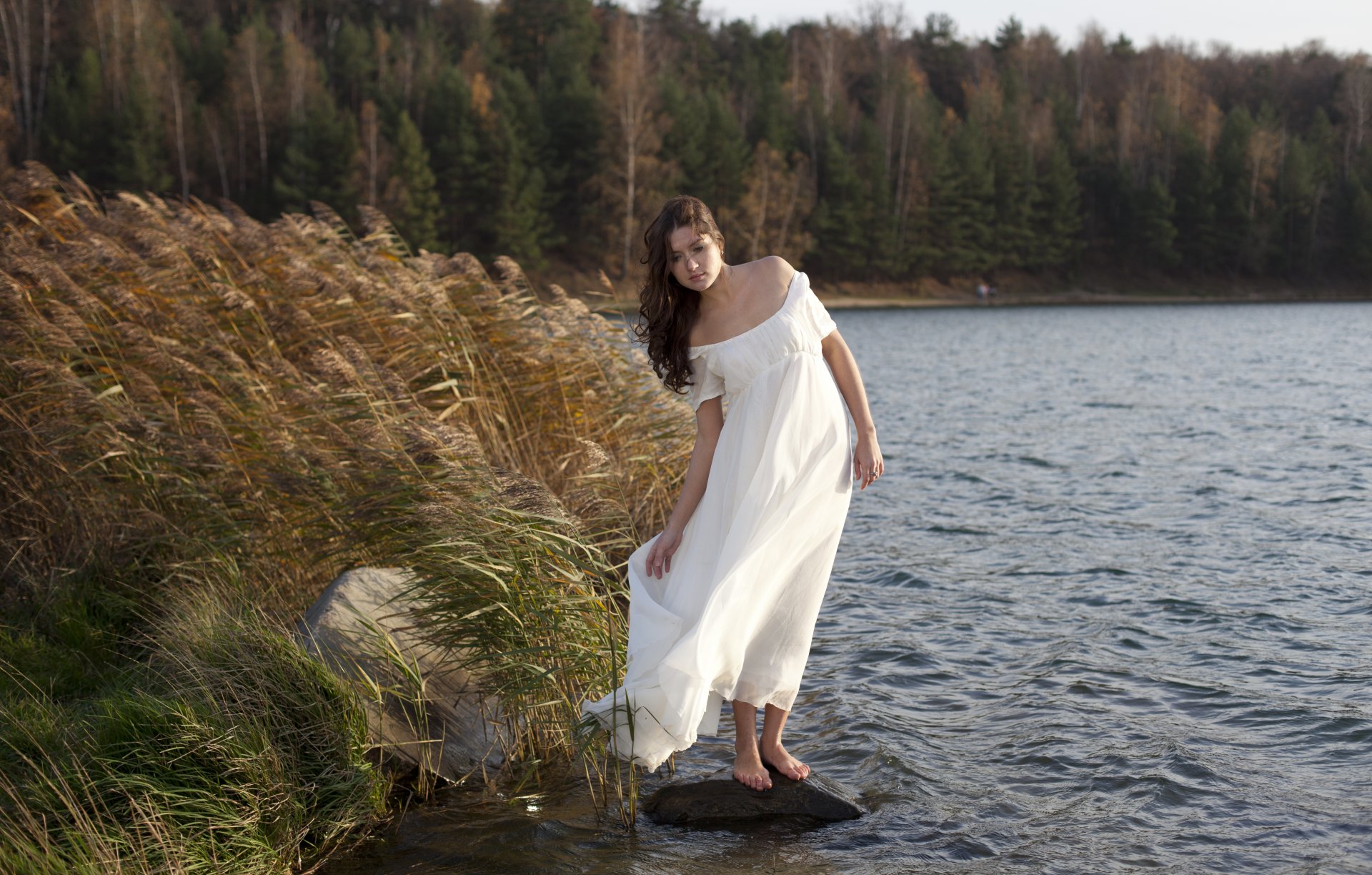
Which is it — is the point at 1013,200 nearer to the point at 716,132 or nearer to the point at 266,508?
the point at 716,132

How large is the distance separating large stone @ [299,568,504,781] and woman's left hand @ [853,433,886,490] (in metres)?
1.92

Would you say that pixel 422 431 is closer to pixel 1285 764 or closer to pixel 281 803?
pixel 281 803

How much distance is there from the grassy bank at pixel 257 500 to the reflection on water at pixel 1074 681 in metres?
0.61

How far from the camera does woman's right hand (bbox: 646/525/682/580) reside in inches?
187

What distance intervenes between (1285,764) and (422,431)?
440 centimetres

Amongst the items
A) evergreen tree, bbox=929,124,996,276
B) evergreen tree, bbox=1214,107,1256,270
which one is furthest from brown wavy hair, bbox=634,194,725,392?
evergreen tree, bbox=1214,107,1256,270

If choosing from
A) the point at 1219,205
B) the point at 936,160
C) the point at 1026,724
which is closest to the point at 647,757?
the point at 1026,724

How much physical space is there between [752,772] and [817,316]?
190 centimetres

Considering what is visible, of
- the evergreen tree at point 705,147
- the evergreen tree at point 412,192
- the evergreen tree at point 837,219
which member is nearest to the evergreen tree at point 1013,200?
the evergreen tree at point 837,219

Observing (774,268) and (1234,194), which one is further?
(1234,194)

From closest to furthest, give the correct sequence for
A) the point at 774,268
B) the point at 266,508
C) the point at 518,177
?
the point at 774,268, the point at 266,508, the point at 518,177

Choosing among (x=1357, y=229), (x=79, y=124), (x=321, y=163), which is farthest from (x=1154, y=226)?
(x=79, y=124)

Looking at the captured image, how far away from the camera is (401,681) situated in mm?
5336

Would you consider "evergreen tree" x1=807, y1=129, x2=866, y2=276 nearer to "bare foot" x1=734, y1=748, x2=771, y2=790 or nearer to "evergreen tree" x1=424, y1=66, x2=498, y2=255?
"evergreen tree" x1=424, y1=66, x2=498, y2=255
